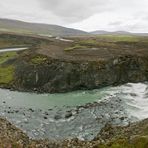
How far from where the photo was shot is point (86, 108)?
64188 mm

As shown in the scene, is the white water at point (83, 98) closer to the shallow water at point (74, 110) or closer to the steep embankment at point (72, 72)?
the shallow water at point (74, 110)

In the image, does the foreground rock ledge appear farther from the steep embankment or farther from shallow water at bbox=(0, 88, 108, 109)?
the steep embankment

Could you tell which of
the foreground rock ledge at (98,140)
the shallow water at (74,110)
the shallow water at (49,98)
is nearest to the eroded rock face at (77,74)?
the shallow water at (74,110)

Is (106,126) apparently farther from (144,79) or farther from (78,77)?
(144,79)

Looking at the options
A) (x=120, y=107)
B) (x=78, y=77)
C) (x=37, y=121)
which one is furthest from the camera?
(x=78, y=77)

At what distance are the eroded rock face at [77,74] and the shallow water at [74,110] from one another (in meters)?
4.37

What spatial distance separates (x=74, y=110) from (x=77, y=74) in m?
25.8

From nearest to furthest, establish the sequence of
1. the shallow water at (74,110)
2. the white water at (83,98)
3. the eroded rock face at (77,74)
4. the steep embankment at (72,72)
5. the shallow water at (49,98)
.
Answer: the shallow water at (74,110) → the white water at (83,98) → the shallow water at (49,98) → the eroded rock face at (77,74) → the steep embankment at (72,72)

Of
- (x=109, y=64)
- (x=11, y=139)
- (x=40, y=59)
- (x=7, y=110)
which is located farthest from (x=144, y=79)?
(x=11, y=139)

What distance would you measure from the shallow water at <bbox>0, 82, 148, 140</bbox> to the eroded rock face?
437cm

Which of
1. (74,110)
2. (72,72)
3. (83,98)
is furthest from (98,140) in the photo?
(72,72)

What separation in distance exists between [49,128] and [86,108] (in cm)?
1318

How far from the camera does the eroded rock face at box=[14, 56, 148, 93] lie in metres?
85.9

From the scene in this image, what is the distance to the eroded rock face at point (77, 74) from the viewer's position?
85.9 meters
